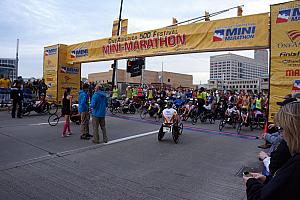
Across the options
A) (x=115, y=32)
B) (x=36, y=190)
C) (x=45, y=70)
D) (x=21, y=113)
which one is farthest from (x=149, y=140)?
(x=45, y=70)

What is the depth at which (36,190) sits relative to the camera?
423 cm

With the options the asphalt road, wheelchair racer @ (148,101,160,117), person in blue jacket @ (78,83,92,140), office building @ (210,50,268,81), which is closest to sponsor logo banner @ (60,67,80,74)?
wheelchair racer @ (148,101,160,117)

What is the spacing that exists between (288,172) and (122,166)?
4498mm

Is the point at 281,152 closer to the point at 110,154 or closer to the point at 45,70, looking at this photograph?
the point at 110,154

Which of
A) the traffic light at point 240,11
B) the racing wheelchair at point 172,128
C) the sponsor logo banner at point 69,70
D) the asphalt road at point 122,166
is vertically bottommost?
the asphalt road at point 122,166

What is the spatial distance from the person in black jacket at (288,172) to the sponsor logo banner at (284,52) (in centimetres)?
626

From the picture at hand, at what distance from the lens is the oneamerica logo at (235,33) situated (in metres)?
9.16

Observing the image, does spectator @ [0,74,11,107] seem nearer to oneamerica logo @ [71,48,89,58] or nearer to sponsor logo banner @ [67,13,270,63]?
oneamerica logo @ [71,48,89,58]

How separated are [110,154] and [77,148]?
1162mm

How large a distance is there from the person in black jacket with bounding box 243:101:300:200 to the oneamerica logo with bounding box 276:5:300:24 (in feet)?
22.3

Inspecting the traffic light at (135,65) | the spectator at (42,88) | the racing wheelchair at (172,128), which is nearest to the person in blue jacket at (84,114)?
the racing wheelchair at (172,128)

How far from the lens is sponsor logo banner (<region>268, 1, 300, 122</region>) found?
736 cm

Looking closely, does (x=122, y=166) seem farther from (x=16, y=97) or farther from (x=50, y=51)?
(x=50, y=51)

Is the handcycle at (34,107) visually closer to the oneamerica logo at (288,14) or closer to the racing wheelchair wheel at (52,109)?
the racing wheelchair wheel at (52,109)
